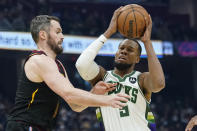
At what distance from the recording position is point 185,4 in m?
23.8

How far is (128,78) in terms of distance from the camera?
4863mm

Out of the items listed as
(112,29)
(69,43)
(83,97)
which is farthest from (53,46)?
(69,43)

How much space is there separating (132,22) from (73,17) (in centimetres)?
1389

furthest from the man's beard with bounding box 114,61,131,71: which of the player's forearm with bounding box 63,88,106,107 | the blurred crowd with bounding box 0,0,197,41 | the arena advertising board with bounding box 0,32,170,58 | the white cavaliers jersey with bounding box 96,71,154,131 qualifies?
the blurred crowd with bounding box 0,0,197,41

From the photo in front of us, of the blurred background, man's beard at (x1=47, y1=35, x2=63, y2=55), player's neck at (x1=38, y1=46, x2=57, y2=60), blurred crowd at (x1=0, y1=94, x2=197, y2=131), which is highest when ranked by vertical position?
man's beard at (x1=47, y1=35, x2=63, y2=55)

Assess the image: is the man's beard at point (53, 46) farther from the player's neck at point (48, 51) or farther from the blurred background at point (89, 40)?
the blurred background at point (89, 40)

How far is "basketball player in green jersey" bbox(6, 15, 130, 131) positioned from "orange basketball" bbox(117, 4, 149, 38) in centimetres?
99

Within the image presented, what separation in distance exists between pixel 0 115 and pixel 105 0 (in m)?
10.0

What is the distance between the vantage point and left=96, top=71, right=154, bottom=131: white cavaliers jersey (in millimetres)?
4660

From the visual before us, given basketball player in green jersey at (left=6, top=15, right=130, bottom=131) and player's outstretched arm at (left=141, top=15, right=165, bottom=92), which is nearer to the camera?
basketball player in green jersey at (left=6, top=15, right=130, bottom=131)

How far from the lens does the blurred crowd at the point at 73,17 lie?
1599 centimetres

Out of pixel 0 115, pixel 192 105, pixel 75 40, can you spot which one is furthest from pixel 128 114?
pixel 192 105

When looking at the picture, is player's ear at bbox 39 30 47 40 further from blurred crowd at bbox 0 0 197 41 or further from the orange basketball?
blurred crowd at bbox 0 0 197 41

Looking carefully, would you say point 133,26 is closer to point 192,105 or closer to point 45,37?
point 45,37
